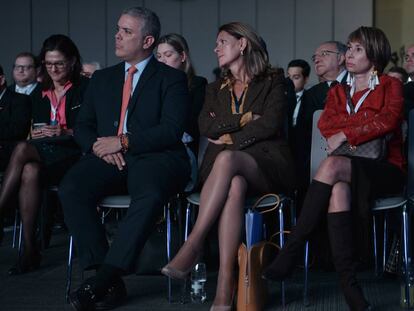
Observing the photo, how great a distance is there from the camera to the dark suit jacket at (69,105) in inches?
200

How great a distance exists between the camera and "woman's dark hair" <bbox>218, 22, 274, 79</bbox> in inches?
177

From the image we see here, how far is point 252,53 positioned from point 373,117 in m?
0.79

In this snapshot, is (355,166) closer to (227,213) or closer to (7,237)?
(227,213)

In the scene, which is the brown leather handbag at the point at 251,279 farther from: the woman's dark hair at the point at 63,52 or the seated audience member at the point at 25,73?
the seated audience member at the point at 25,73

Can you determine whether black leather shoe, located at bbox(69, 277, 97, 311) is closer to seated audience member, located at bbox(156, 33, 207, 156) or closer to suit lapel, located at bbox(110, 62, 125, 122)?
suit lapel, located at bbox(110, 62, 125, 122)

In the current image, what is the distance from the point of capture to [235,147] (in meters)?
4.29

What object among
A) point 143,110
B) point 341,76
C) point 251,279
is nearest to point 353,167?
point 251,279

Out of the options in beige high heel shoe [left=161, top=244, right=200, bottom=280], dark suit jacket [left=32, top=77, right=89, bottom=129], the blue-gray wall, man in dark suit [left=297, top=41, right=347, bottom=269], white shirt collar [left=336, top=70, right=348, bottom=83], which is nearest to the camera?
beige high heel shoe [left=161, top=244, right=200, bottom=280]

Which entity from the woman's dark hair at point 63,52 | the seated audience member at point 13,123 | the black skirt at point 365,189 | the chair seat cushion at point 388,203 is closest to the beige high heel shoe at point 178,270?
the black skirt at point 365,189

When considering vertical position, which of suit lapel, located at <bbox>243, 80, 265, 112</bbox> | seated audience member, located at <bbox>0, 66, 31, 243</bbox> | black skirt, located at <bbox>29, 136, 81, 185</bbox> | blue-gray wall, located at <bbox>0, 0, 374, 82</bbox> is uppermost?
blue-gray wall, located at <bbox>0, 0, 374, 82</bbox>

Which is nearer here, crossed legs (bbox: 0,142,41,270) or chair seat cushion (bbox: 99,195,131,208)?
chair seat cushion (bbox: 99,195,131,208)

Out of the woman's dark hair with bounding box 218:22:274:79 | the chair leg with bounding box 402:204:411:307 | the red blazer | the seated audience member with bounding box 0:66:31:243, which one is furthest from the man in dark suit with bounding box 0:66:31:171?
the chair leg with bounding box 402:204:411:307

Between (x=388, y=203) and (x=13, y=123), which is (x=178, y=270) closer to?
(x=388, y=203)

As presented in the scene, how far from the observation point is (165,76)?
4.41m
